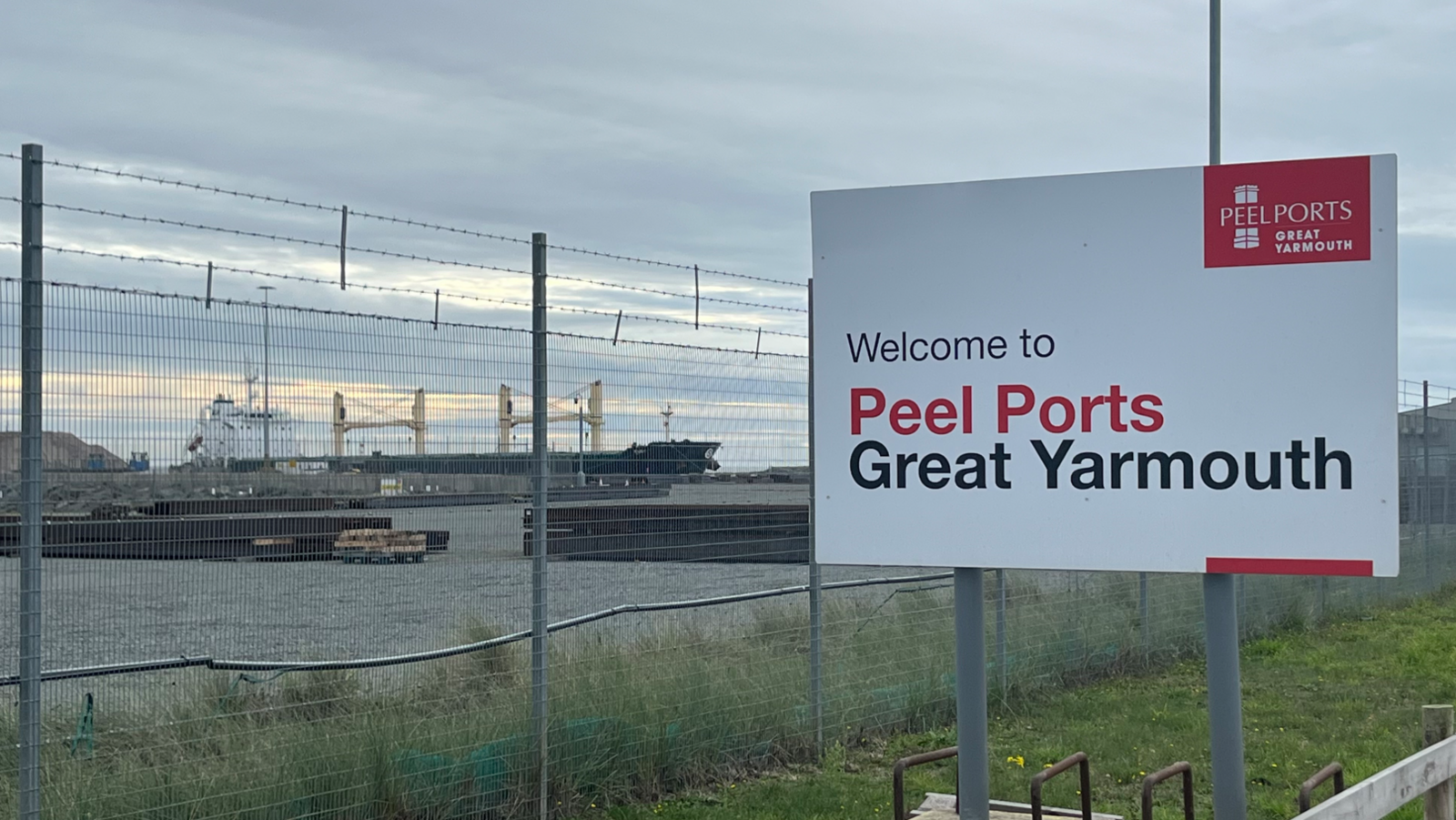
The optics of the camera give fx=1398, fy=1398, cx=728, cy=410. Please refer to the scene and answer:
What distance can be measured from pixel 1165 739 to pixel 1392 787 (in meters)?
4.16

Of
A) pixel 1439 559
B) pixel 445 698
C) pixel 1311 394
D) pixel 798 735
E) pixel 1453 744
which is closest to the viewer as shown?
pixel 1311 394

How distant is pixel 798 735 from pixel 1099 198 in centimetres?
444

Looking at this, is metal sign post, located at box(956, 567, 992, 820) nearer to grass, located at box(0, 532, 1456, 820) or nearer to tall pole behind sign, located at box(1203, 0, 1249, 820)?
tall pole behind sign, located at box(1203, 0, 1249, 820)

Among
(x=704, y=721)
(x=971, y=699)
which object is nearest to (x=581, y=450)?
(x=704, y=721)

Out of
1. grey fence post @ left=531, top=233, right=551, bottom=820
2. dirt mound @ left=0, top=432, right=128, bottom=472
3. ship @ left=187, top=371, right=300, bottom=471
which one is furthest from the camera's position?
grey fence post @ left=531, top=233, right=551, bottom=820

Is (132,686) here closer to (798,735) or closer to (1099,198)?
(798,735)

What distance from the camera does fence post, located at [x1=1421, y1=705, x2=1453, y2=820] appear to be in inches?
225

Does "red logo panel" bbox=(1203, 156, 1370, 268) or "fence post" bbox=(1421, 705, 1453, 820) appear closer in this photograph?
"red logo panel" bbox=(1203, 156, 1370, 268)

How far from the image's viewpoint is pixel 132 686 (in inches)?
253

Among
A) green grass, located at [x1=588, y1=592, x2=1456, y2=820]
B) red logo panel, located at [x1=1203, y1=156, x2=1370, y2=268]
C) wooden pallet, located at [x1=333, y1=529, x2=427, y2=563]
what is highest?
red logo panel, located at [x1=1203, y1=156, x2=1370, y2=268]

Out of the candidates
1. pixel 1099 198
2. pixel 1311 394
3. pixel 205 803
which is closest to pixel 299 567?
pixel 205 803

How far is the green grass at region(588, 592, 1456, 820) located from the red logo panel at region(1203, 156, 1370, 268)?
11.7 ft

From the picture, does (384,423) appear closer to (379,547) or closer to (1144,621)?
(379,547)

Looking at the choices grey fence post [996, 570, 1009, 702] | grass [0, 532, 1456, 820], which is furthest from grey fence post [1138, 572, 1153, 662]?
grey fence post [996, 570, 1009, 702]
